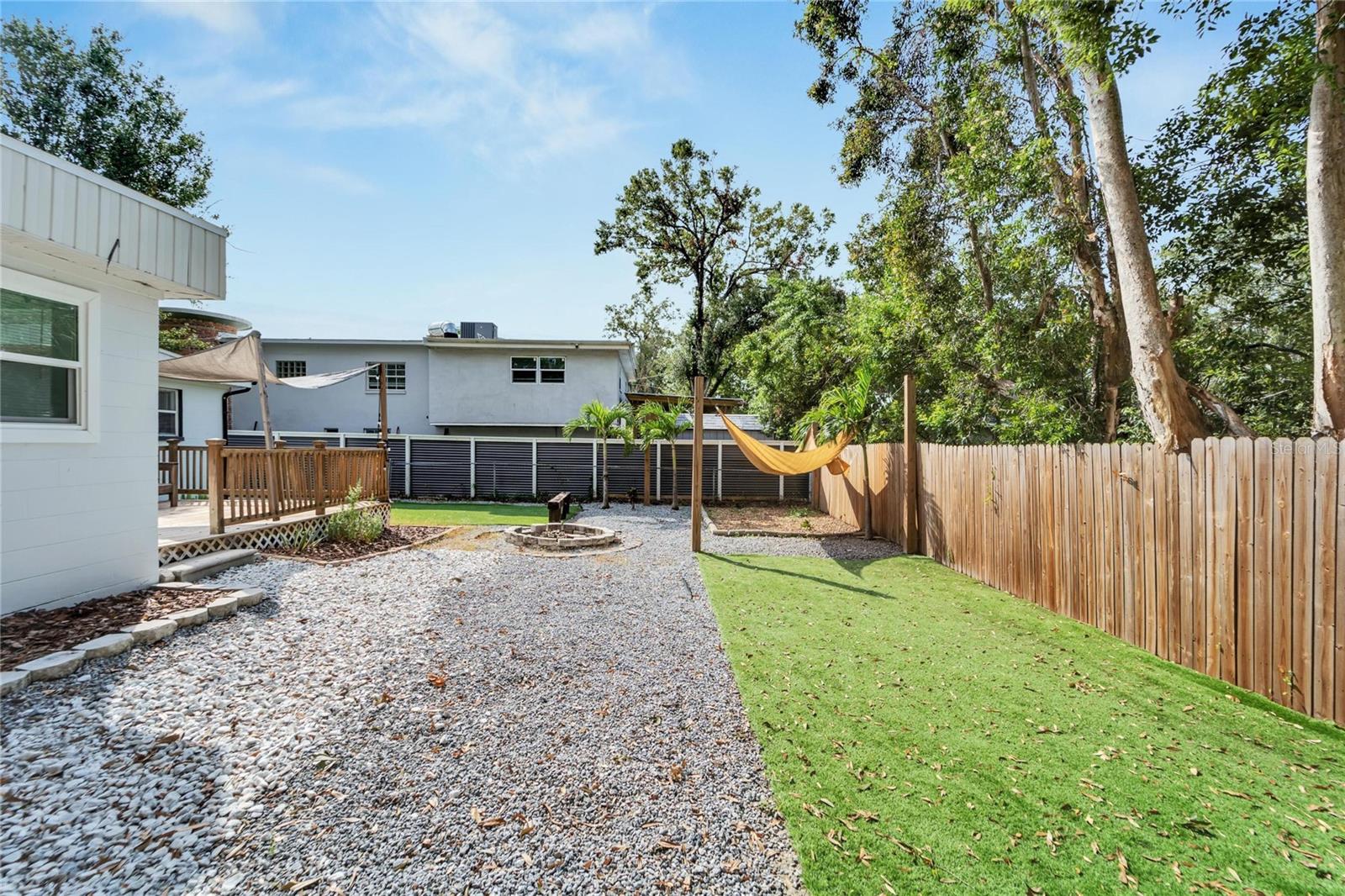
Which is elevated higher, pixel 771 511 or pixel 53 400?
pixel 53 400

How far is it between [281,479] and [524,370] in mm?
9521

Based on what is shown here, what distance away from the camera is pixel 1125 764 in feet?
8.67

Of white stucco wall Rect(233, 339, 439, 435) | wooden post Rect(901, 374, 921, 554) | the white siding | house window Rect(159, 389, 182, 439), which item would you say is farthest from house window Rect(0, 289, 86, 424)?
white stucco wall Rect(233, 339, 439, 435)

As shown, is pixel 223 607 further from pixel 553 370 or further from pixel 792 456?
pixel 553 370

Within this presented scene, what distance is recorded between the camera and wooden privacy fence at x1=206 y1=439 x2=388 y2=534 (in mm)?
6023

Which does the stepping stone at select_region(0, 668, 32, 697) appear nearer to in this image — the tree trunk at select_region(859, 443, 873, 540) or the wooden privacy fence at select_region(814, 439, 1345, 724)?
the wooden privacy fence at select_region(814, 439, 1345, 724)

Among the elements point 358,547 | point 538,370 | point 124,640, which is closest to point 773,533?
point 358,547

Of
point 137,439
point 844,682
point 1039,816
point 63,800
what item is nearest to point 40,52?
point 137,439

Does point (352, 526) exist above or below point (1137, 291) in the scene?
below

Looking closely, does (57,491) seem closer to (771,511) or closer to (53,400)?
(53,400)

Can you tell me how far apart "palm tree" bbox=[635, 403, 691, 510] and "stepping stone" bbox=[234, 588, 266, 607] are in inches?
333

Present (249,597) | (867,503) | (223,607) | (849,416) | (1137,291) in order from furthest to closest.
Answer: (867,503) → (849,416) → (1137,291) → (249,597) → (223,607)

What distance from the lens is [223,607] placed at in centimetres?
433

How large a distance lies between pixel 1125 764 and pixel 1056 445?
3326 mm
